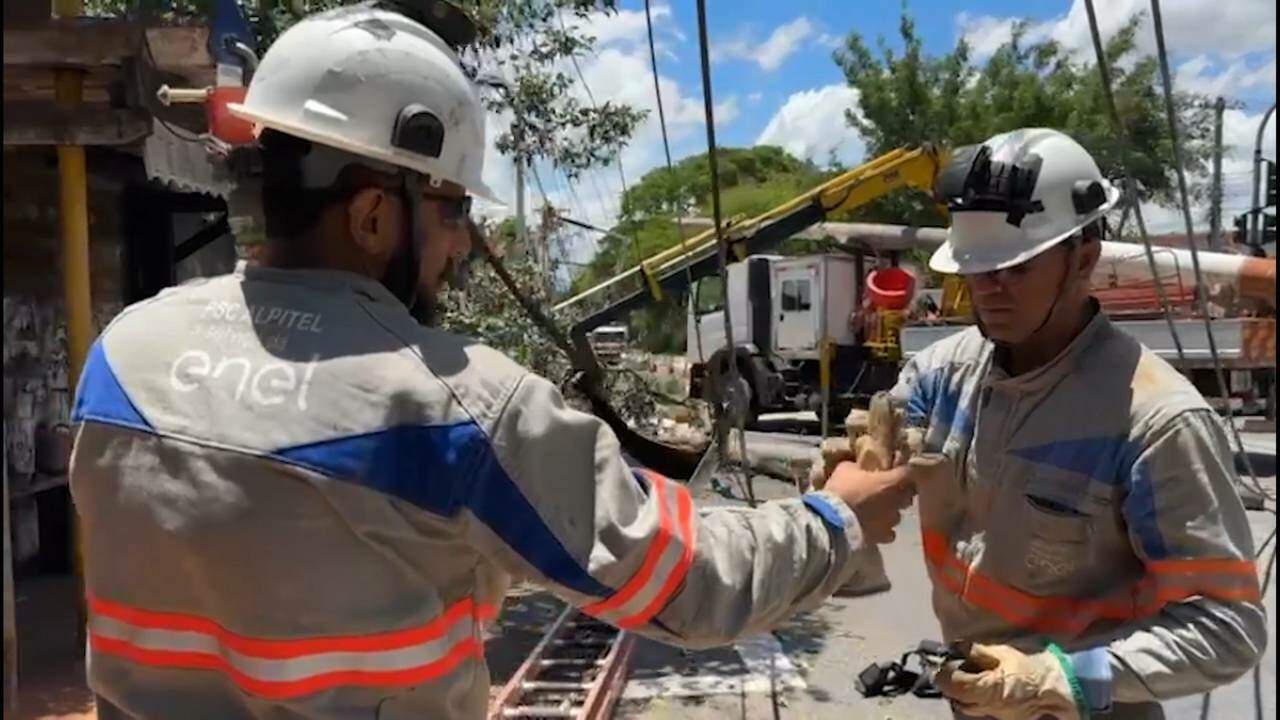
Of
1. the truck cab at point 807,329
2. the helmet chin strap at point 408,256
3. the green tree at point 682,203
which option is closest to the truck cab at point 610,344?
the green tree at point 682,203

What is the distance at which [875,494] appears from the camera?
6.99 ft

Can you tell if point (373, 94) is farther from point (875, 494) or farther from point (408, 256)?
point (875, 494)

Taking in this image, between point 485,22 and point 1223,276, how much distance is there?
8.16 meters

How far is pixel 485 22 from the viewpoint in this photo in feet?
26.2

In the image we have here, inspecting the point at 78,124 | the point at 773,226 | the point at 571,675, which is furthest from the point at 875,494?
the point at 773,226

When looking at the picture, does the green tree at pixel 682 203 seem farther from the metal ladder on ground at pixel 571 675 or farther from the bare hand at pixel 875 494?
the bare hand at pixel 875 494

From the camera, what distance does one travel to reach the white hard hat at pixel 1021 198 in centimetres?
242

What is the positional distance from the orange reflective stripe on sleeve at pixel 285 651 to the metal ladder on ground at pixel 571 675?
4000 mm

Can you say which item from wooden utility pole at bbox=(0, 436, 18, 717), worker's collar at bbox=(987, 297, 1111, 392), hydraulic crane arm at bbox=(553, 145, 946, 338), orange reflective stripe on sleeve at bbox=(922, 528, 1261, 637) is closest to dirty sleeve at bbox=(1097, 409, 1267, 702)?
orange reflective stripe on sleeve at bbox=(922, 528, 1261, 637)

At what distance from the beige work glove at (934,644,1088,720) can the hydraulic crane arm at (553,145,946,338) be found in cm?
1334

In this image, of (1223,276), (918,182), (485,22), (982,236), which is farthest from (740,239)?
(982,236)

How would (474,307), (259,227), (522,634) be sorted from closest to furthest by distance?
(259,227), (522,634), (474,307)

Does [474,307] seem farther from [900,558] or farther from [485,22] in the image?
[900,558]

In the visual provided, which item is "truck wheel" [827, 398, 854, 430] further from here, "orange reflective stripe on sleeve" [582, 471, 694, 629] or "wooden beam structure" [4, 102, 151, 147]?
"orange reflective stripe on sleeve" [582, 471, 694, 629]
